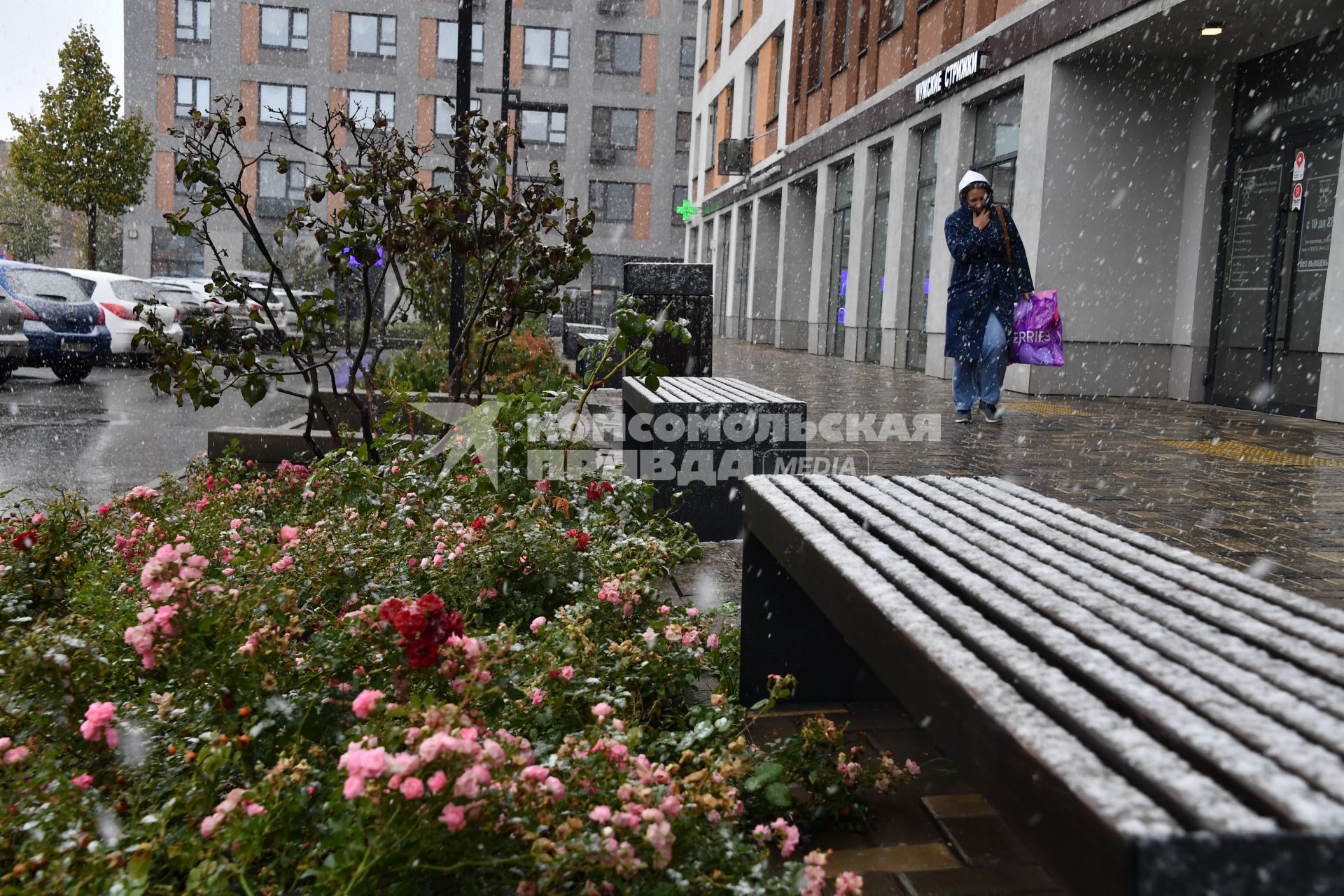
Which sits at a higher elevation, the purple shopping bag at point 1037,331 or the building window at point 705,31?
the building window at point 705,31

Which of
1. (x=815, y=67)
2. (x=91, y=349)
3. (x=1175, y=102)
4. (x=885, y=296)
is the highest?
(x=815, y=67)

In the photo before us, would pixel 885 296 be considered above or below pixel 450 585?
above

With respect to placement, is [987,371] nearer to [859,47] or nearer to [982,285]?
[982,285]

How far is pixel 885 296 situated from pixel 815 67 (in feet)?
27.7

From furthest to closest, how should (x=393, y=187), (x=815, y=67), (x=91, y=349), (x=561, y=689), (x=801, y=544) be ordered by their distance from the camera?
(x=815, y=67) → (x=91, y=349) → (x=393, y=187) → (x=561, y=689) → (x=801, y=544)

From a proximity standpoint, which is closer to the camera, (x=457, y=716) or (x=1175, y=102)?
(x=457, y=716)

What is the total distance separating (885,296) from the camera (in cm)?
2014

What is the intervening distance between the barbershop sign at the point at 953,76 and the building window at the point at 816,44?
8.39 meters

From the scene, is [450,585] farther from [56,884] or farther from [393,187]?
[393,187]

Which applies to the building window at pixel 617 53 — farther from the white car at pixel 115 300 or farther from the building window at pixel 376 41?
the white car at pixel 115 300

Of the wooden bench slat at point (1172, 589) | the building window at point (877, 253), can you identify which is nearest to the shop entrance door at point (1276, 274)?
the building window at point (877, 253)

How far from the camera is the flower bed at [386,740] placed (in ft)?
5.65

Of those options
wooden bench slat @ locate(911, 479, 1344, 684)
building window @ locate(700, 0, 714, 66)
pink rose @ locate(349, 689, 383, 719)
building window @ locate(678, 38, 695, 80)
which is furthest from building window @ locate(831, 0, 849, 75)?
building window @ locate(678, 38, 695, 80)

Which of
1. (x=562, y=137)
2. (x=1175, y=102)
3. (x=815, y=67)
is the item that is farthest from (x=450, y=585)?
(x=562, y=137)
